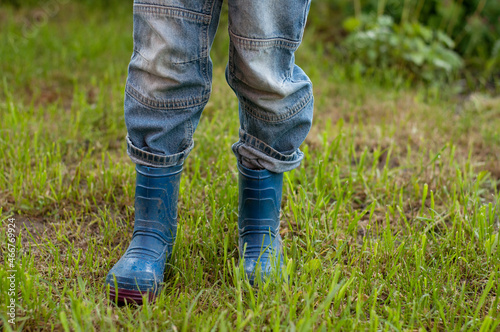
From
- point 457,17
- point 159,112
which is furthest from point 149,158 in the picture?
point 457,17

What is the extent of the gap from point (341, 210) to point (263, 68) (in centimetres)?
75

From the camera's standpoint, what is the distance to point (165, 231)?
139 cm

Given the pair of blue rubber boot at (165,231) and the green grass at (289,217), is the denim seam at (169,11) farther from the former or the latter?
the green grass at (289,217)

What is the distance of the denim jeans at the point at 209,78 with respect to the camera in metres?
1.17

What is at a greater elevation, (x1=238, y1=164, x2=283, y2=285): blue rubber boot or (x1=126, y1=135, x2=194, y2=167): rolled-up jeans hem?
(x1=126, y1=135, x2=194, y2=167): rolled-up jeans hem

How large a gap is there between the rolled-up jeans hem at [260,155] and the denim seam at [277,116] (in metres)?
0.07

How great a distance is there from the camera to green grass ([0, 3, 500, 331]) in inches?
46.4

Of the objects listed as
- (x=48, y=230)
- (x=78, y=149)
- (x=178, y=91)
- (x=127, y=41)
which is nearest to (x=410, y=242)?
(x=178, y=91)

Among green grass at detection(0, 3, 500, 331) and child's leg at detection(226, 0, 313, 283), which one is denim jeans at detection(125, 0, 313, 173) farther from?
green grass at detection(0, 3, 500, 331)

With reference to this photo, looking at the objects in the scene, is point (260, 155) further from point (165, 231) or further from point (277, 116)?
point (165, 231)

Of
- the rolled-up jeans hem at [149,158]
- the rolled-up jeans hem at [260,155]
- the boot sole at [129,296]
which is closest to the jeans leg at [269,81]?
the rolled-up jeans hem at [260,155]

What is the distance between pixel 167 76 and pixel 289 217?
0.75 m

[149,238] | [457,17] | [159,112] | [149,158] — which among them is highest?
[457,17]

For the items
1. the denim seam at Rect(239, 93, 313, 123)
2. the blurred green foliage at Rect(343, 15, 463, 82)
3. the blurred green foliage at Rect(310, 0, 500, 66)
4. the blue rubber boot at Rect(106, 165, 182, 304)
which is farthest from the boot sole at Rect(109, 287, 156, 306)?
the blurred green foliage at Rect(310, 0, 500, 66)
